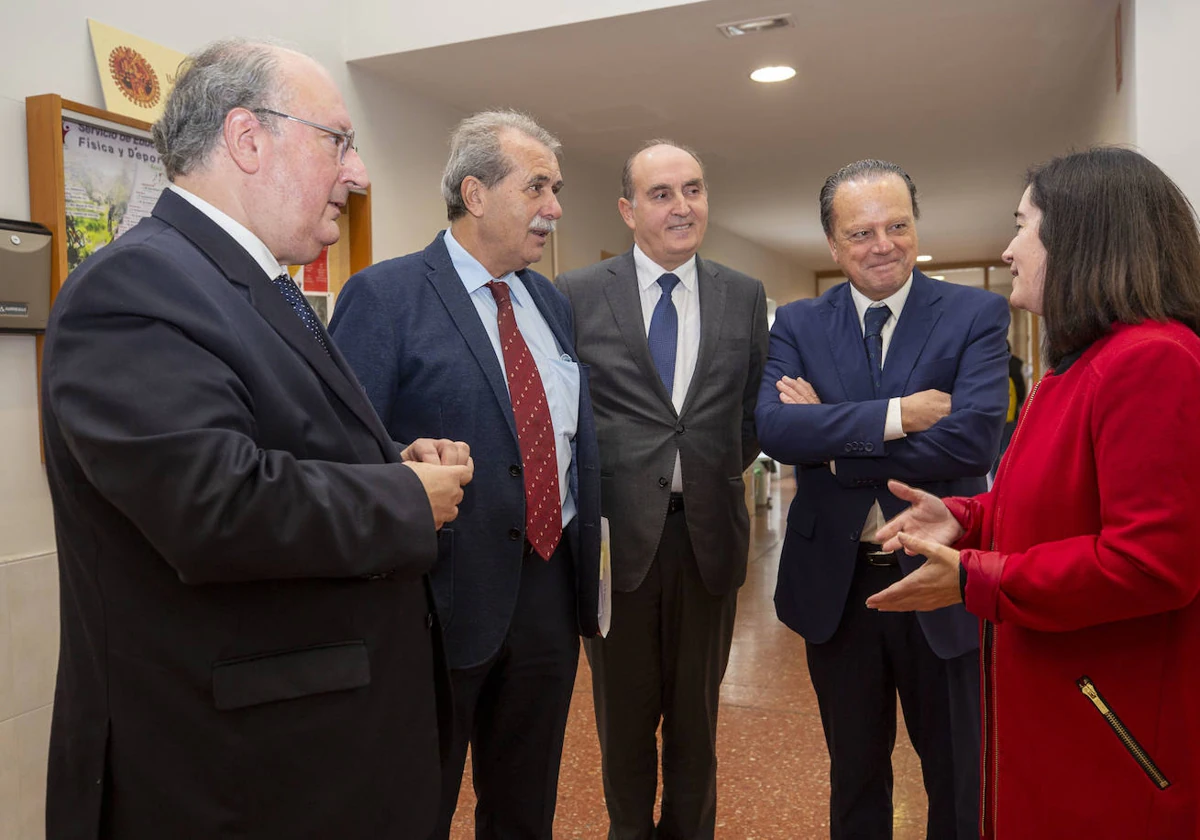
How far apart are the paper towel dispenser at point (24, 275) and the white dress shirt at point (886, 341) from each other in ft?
6.76

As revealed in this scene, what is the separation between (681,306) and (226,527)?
5.08 ft

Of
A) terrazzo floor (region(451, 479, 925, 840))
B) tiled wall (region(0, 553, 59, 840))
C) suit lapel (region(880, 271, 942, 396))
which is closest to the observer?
suit lapel (region(880, 271, 942, 396))

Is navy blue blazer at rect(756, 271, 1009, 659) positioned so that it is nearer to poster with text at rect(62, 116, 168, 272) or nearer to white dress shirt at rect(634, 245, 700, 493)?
white dress shirt at rect(634, 245, 700, 493)

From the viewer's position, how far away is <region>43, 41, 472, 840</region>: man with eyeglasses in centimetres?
102

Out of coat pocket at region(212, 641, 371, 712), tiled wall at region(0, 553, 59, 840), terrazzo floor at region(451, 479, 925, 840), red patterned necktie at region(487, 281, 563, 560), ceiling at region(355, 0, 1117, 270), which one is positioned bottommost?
terrazzo floor at region(451, 479, 925, 840)

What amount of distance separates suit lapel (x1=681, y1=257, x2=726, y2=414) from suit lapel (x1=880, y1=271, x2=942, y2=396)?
422 mm

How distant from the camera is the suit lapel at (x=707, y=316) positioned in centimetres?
225

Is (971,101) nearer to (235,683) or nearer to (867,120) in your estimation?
(867,120)

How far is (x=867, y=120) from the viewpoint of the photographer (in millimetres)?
5188

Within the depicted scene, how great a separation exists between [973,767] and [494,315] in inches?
54.0

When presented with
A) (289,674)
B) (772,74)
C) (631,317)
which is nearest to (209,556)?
(289,674)

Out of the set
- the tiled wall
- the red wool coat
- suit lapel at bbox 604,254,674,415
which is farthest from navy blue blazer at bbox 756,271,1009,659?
the tiled wall

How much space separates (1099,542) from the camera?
121 centimetres

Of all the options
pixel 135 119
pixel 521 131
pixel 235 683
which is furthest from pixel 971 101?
pixel 235 683
